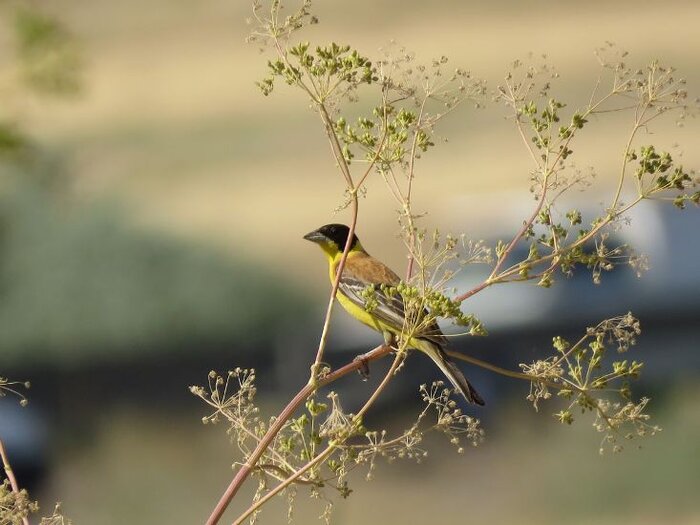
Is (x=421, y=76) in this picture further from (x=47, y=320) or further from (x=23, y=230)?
(x=23, y=230)

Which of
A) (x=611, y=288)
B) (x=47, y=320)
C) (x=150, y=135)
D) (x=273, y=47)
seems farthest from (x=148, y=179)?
(x=273, y=47)

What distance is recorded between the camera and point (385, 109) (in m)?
1.79

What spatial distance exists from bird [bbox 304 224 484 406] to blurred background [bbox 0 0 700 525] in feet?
1.15

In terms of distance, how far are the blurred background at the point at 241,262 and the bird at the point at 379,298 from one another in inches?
13.8

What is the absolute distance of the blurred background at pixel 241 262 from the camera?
10.2 metres

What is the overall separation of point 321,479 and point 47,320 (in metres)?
17.6

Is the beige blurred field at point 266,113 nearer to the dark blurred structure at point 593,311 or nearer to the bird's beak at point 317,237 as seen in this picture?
the dark blurred structure at point 593,311

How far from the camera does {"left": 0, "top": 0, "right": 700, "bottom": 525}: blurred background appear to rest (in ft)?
33.3

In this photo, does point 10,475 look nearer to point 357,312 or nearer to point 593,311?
point 357,312

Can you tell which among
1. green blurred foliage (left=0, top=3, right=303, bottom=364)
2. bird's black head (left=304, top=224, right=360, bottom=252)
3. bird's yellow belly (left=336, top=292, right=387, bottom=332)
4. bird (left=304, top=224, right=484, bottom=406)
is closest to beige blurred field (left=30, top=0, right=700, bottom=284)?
green blurred foliage (left=0, top=3, right=303, bottom=364)

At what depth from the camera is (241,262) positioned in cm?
2020

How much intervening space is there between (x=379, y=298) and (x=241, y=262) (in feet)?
59.0

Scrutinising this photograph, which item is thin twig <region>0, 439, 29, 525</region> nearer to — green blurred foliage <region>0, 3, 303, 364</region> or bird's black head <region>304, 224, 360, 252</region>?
bird's black head <region>304, 224, 360, 252</region>

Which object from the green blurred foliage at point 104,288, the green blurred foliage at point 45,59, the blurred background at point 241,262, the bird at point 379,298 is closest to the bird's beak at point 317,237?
the bird at point 379,298
